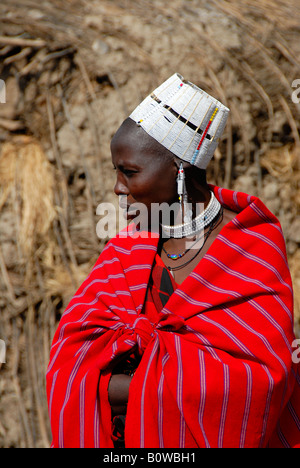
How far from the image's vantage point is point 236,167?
306 centimetres

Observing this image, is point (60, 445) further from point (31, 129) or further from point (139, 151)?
point (31, 129)

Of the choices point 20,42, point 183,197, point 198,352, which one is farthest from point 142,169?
point 20,42

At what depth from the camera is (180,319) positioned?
157cm

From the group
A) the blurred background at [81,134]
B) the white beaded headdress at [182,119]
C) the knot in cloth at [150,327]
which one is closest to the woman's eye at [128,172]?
the white beaded headdress at [182,119]

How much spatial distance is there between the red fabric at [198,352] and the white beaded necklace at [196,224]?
73 millimetres

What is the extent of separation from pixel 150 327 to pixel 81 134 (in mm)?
1789

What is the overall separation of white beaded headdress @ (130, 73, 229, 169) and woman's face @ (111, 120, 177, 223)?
0.13ft

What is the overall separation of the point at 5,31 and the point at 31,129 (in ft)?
2.11

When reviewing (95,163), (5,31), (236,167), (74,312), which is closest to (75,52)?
(5,31)

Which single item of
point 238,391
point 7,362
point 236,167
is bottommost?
point 7,362

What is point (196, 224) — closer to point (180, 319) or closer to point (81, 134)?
point (180, 319)

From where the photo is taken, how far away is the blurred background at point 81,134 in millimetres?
3029

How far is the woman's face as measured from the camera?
1674 mm

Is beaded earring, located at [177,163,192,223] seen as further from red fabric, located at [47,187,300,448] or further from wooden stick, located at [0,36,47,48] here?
wooden stick, located at [0,36,47,48]
